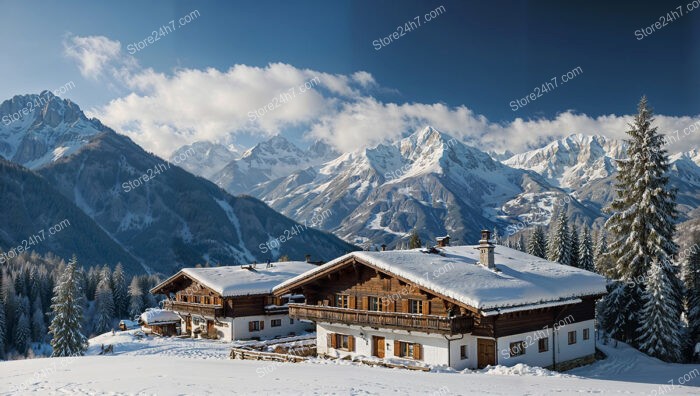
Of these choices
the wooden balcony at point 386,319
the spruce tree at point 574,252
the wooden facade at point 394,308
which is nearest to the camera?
the wooden balcony at point 386,319

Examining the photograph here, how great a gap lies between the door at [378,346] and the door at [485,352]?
5946 millimetres

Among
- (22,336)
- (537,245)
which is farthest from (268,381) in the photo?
(22,336)

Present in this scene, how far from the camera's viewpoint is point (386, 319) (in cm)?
3312

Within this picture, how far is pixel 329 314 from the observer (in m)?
36.6

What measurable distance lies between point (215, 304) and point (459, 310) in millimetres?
29169

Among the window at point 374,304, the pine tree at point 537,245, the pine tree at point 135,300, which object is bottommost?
the pine tree at point 135,300

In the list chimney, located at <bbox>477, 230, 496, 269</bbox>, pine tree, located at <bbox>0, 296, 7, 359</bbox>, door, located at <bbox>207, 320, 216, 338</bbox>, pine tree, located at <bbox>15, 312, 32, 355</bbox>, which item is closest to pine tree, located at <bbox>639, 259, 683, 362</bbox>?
chimney, located at <bbox>477, 230, 496, 269</bbox>

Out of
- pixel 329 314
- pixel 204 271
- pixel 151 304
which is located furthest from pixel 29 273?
pixel 329 314

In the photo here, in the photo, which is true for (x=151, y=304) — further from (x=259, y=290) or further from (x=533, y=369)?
(x=533, y=369)

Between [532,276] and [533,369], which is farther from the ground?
[532,276]

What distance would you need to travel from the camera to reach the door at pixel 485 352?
31.1m

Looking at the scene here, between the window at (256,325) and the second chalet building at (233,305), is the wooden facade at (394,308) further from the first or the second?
the window at (256,325)

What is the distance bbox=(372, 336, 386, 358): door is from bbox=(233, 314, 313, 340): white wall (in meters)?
20.0

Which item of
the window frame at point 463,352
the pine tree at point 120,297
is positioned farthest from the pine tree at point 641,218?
the pine tree at point 120,297
